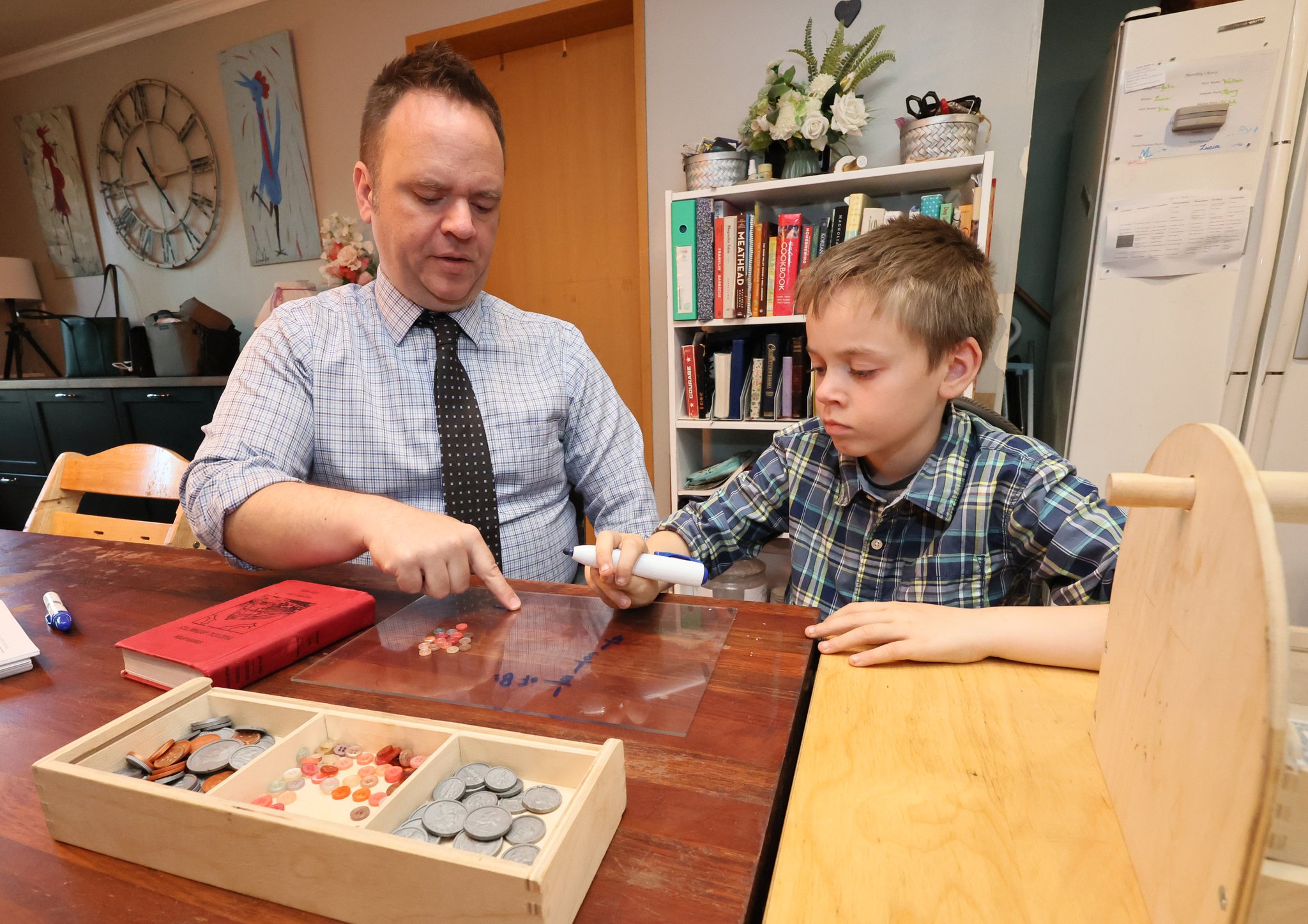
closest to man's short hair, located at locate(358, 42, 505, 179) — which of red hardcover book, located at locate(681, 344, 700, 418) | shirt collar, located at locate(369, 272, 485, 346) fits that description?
shirt collar, located at locate(369, 272, 485, 346)

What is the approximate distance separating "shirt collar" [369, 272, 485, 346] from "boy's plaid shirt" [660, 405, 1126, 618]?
51 centimetres

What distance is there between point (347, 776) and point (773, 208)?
79.2 inches

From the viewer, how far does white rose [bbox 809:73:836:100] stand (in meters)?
A: 1.73

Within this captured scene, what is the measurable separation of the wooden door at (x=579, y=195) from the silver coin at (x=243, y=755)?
2.06 metres

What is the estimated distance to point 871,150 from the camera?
1962 millimetres

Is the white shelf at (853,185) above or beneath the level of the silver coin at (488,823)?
above

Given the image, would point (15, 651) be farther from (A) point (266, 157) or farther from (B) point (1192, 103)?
(A) point (266, 157)

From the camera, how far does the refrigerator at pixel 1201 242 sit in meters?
1.44

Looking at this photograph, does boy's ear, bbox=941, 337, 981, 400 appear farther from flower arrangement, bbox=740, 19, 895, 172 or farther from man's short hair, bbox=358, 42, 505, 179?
flower arrangement, bbox=740, 19, 895, 172

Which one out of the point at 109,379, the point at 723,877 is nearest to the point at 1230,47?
the point at 723,877

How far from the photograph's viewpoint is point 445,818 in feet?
1.29

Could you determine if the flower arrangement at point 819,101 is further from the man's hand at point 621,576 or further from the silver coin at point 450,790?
the silver coin at point 450,790

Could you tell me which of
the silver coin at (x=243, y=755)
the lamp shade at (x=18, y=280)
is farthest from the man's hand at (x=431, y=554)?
the lamp shade at (x=18, y=280)

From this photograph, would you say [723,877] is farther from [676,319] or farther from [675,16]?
[675,16]
